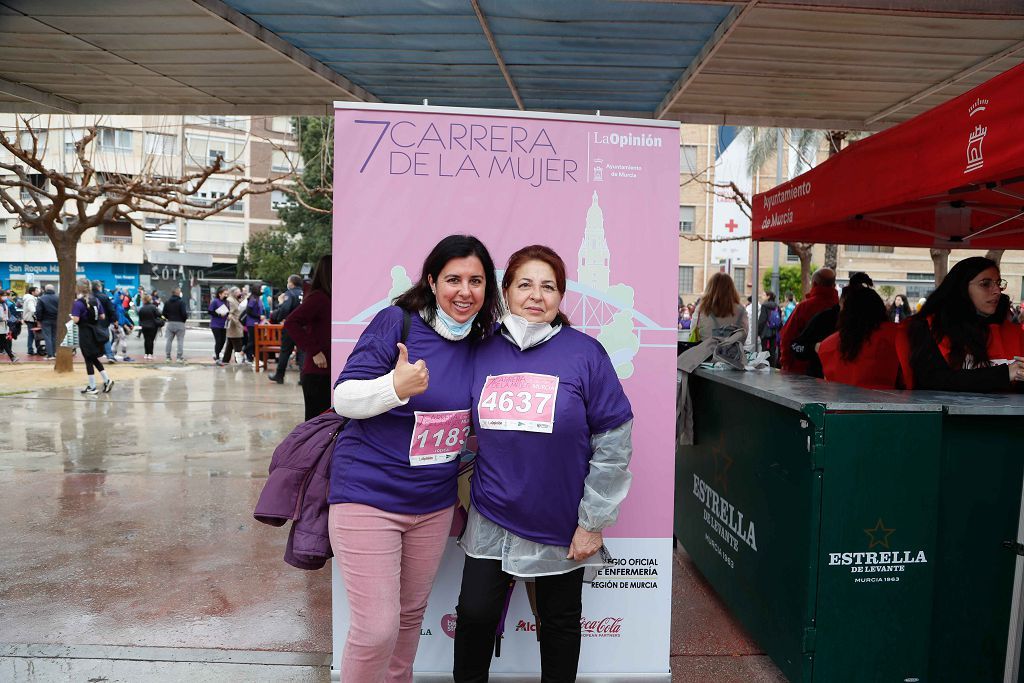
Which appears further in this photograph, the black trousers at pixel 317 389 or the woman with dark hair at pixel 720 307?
the woman with dark hair at pixel 720 307

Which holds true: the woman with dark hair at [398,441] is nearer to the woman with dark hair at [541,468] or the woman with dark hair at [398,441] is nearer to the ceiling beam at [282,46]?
the woman with dark hair at [541,468]

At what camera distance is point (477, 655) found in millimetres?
2578

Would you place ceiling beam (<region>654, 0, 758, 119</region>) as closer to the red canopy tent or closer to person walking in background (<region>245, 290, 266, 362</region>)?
the red canopy tent

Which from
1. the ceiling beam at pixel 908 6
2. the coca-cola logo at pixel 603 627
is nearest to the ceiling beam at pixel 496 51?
the ceiling beam at pixel 908 6

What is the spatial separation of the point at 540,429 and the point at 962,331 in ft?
8.00

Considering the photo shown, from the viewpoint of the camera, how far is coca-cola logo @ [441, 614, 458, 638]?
10.3ft

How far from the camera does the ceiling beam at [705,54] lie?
Answer: 418 cm

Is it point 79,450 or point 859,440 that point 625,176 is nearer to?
point 859,440

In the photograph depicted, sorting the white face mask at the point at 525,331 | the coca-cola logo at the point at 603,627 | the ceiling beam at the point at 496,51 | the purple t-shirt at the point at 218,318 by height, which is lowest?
the coca-cola logo at the point at 603,627

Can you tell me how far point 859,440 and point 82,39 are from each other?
5164 mm

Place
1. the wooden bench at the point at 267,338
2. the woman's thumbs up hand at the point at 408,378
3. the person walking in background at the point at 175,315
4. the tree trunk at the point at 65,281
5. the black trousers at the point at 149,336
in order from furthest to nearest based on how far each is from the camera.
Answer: the black trousers at the point at 149,336 → the person walking in background at the point at 175,315 → the wooden bench at the point at 267,338 → the tree trunk at the point at 65,281 → the woman's thumbs up hand at the point at 408,378

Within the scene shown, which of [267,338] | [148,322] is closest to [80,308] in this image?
[267,338]

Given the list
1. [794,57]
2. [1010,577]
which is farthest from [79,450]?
[1010,577]

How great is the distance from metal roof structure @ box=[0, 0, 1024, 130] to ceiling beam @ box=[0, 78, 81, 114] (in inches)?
0.5
